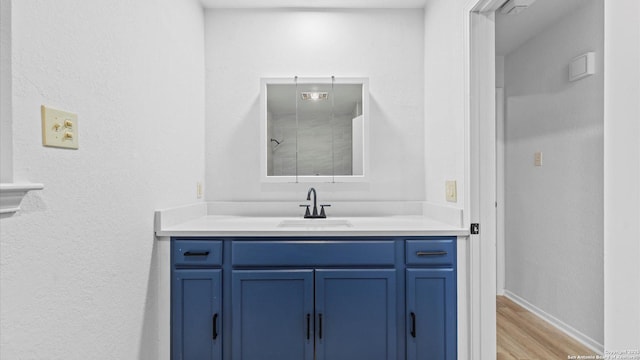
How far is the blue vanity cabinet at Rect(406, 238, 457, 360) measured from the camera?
5.23ft

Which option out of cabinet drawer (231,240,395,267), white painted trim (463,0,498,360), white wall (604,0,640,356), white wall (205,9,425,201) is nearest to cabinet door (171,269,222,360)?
cabinet drawer (231,240,395,267)

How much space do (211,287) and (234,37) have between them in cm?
171

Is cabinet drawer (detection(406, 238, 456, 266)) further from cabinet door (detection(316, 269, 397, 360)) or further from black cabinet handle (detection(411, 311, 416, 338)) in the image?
black cabinet handle (detection(411, 311, 416, 338))

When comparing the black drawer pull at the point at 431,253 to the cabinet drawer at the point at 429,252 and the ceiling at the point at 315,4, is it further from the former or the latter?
the ceiling at the point at 315,4

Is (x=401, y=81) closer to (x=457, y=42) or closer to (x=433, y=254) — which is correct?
(x=457, y=42)

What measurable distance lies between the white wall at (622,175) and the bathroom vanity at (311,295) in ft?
2.65

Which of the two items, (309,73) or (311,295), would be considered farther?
(309,73)

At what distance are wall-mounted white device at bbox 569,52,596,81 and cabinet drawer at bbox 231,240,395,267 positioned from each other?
1.89 meters

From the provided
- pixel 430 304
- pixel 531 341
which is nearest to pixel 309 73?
pixel 430 304

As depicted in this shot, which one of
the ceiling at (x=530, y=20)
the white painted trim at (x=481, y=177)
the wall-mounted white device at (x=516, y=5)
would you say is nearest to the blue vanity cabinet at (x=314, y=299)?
the white painted trim at (x=481, y=177)

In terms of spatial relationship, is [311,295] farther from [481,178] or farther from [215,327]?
[481,178]

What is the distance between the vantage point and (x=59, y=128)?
97cm

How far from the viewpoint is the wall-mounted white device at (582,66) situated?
6.89 feet

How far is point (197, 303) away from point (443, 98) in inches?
71.9
